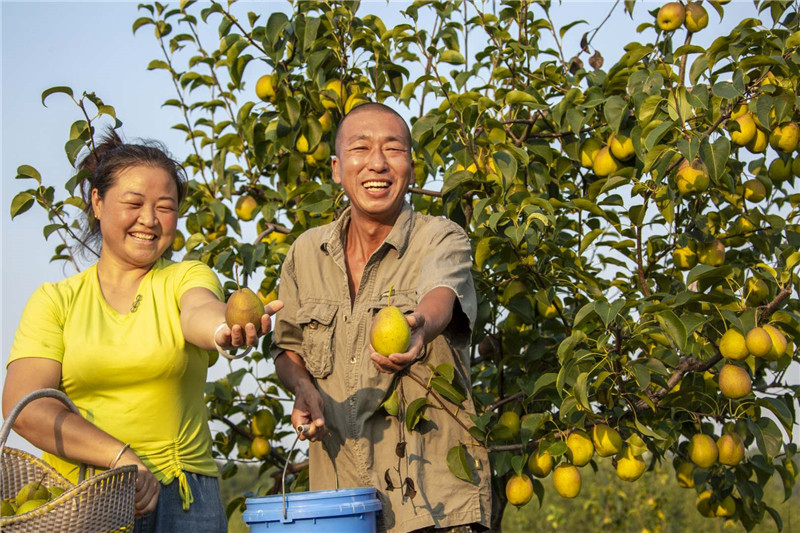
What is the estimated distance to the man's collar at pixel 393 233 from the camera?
7.27 feet

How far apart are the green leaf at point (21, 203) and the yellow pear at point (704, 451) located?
2.28m

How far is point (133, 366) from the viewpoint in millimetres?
1801

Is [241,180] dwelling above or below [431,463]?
above

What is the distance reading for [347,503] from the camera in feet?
5.42

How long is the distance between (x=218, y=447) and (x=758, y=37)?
7.88 ft

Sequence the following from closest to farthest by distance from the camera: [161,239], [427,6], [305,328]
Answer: [161,239], [305,328], [427,6]

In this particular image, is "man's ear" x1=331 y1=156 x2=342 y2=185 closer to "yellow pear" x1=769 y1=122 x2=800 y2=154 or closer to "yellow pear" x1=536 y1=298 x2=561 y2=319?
"yellow pear" x1=536 y1=298 x2=561 y2=319

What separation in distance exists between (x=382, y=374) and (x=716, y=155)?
1117 millimetres

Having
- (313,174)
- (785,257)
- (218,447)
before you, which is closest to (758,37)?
(785,257)

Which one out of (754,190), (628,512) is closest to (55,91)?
(754,190)

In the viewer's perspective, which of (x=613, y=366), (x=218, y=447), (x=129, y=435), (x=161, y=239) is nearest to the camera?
(x=129, y=435)

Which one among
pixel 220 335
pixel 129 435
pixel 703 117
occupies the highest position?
pixel 703 117

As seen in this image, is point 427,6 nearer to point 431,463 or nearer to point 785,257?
point 785,257

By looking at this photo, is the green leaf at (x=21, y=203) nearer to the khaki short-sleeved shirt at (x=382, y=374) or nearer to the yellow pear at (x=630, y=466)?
the khaki short-sleeved shirt at (x=382, y=374)
